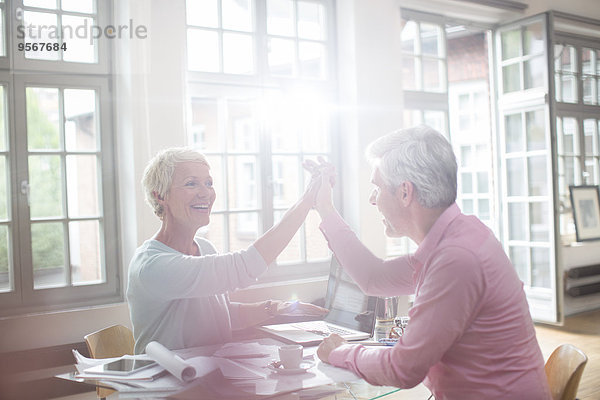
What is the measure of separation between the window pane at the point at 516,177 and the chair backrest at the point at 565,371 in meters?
4.49

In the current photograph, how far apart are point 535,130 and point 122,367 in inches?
211

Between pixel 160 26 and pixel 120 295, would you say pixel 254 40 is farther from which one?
pixel 120 295

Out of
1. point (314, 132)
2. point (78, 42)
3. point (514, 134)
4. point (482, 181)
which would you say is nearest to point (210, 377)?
point (78, 42)

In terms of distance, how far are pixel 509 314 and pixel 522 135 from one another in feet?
16.3

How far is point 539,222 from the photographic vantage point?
232 inches

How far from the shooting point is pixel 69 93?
3.80m

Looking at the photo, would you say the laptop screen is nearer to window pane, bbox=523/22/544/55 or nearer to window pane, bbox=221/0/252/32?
window pane, bbox=221/0/252/32

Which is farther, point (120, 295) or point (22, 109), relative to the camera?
point (120, 295)

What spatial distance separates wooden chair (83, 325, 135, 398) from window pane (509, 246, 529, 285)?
4.67 meters

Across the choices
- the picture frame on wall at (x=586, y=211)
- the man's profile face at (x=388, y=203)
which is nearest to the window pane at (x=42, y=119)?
the man's profile face at (x=388, y=203)

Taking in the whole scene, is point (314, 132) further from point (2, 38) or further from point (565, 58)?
point (565, 58)

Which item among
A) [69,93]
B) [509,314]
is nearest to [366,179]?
[69,93]

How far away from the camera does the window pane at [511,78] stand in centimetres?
612

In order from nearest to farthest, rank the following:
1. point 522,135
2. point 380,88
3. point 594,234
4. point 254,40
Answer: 1. point 254,40
2. point 380,88
3. point 522,135
4. point 594,234
